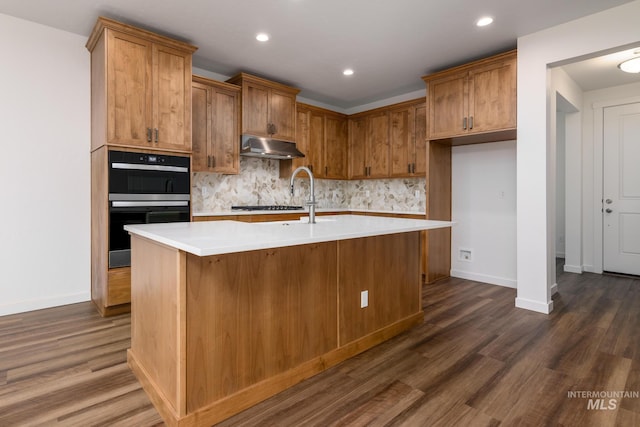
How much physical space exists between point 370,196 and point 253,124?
2423 mm

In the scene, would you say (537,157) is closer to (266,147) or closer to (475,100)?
(475,100)

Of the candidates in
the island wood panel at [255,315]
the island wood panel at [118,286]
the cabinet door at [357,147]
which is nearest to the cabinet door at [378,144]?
the cabinet door at [357,147]

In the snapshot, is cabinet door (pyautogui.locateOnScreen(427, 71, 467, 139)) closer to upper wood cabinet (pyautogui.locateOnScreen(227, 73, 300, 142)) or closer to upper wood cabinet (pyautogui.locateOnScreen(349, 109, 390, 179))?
upper wood cabinet (pyautogui.locateOnScreen(349, 109, 390, 179))

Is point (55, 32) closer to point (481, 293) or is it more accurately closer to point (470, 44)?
point (470, 44)

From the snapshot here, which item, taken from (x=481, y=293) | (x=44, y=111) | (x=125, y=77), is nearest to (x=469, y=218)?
(x=481, y=293)

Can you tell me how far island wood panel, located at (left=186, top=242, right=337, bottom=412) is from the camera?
167cm

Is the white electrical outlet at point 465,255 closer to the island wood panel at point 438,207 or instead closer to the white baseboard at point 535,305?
the island wood panel at point 438,207

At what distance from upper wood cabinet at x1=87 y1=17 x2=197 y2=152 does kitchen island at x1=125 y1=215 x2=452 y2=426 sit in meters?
1.41

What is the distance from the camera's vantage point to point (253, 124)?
444 centimetres

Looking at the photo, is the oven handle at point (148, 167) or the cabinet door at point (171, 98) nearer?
the oven handle at point (148, 167)

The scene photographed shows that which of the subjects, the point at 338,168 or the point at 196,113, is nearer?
the point at 196,113

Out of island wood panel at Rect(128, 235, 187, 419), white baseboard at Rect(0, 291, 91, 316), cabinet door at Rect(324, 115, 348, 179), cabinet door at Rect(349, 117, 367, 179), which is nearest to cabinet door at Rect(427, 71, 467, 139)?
cabinet door at Rect(349, 117, 367, 179)

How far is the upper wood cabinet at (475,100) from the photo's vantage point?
3.57 m

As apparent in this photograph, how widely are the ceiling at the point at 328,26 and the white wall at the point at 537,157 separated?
0.18m
